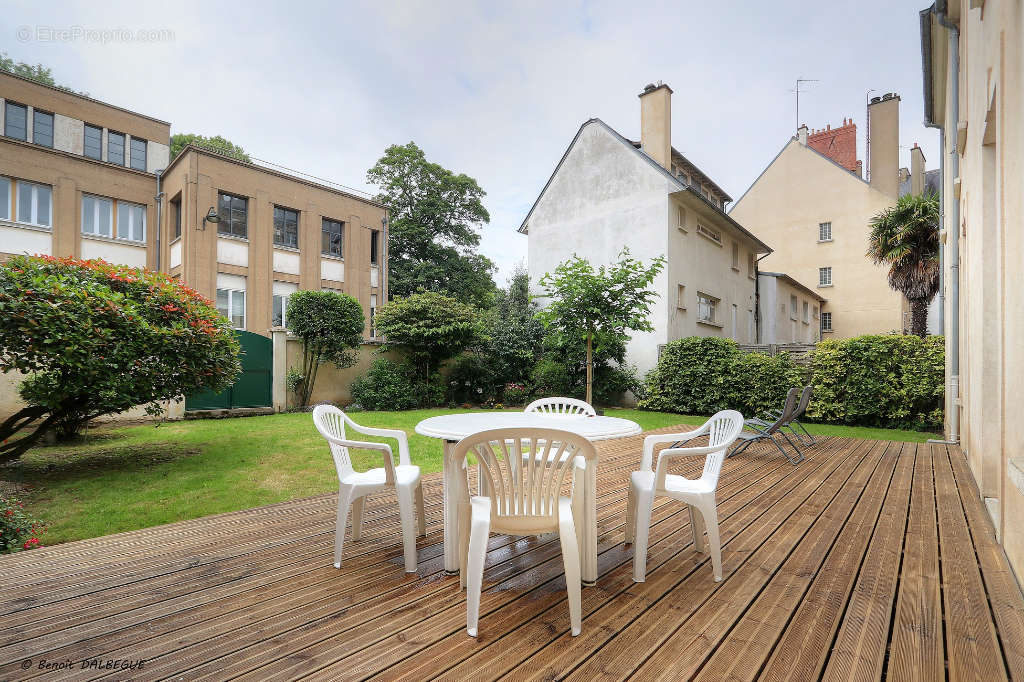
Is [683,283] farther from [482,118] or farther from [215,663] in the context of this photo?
[215,663]

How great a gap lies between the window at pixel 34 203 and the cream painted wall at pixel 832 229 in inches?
1008

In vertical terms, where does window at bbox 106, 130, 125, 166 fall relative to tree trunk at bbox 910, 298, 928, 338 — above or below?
above

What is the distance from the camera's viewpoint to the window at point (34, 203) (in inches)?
571

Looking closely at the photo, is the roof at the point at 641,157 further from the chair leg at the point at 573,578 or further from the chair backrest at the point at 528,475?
the chair leg at the point at 573,578

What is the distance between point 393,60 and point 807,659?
1358cm

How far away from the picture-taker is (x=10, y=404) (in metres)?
7.19

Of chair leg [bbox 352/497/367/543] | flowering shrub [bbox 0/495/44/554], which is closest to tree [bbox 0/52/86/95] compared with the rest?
flowering shrub [bbox 0/495/44/554]

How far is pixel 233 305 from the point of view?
52.4ft

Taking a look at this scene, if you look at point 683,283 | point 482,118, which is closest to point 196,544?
point 683,283

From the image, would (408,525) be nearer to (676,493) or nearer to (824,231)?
(676,493)

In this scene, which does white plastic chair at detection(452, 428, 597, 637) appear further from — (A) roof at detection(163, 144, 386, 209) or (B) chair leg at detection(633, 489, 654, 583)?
(A) roof at detection(163, 144, 386, 209)

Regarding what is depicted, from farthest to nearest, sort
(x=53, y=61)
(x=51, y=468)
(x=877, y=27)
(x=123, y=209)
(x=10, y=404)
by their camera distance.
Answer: (x=53, y=61) → (x=123, y=209) → (x=877, y=27) → (x=10, y=404) → (x=51, y=468)

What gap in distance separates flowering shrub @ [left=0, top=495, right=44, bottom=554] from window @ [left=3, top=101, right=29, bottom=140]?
60.9 feet

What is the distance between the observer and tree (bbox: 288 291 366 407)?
471 inches
